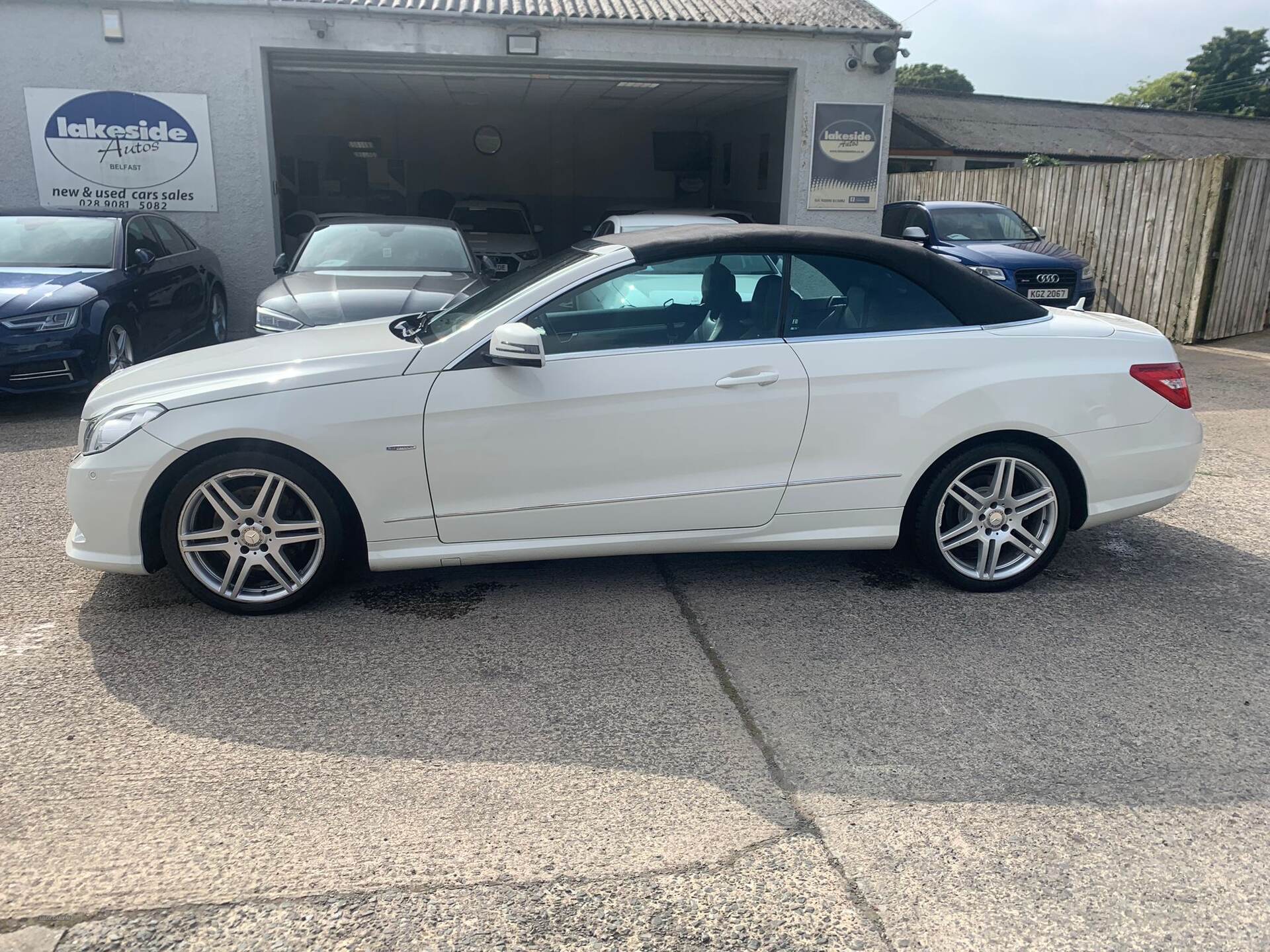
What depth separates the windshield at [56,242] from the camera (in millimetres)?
8281

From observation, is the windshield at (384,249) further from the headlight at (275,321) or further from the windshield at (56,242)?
the windshield at (56,242)

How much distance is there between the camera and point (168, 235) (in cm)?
991

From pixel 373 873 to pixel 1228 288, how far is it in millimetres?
12886

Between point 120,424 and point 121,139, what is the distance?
9180mm

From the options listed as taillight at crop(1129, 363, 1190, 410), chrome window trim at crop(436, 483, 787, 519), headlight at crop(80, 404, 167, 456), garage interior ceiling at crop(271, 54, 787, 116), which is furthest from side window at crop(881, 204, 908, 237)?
headlight at crop(80, 404, 167, 456)

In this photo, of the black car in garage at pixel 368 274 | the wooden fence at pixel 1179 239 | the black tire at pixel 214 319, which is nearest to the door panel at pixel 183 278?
the black tire at pixel 214 319

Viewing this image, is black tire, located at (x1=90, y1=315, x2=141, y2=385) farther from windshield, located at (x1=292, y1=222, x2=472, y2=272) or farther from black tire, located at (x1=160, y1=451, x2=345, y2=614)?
black tire, located at (x1=160, y1=451, x2=345, y2=614)

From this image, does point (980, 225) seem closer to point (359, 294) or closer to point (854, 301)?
point (359, 294)

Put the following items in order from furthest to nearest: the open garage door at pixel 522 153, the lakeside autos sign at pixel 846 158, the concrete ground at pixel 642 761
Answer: the open garage door at pixel 522 153
the lakeside autos sign at pixel 846 158
the concrete ground at pixel 642 761

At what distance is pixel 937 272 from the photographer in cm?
431

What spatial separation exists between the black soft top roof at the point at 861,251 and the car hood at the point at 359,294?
3.12 meters

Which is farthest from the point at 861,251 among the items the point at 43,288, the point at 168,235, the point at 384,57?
the point at 384,57

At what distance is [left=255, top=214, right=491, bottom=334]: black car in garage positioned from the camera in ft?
23.9

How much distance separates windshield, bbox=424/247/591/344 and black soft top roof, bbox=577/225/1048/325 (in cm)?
27
